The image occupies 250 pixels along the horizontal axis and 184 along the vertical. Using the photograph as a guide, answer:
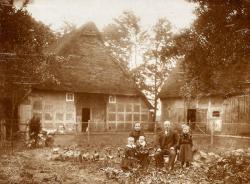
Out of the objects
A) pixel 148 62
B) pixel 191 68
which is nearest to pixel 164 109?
pixel 148 62

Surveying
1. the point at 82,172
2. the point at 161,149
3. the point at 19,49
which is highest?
the point at 19,49

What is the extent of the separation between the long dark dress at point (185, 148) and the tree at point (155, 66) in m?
13.4

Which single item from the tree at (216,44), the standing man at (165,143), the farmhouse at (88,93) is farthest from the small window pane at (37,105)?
the standing man at (165,143)

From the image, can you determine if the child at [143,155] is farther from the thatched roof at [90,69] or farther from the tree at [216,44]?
the thatched roof at [90,69]

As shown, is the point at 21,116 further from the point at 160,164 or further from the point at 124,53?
the point at 160,164

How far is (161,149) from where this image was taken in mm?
11641

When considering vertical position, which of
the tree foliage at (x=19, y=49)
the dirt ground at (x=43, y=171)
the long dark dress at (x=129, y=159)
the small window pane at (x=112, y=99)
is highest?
the tree foliage at (x=19, y=49)

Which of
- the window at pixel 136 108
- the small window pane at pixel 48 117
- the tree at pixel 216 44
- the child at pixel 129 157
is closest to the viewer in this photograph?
the child at pixel 129 157

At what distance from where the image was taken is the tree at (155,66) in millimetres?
26062

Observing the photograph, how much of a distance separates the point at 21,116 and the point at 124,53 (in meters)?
9.50

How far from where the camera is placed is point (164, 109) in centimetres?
3256

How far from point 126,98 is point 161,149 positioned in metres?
17.8

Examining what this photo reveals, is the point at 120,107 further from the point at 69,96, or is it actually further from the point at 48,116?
the point at 48,116

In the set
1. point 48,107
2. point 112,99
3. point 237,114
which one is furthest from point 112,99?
point 237,114
